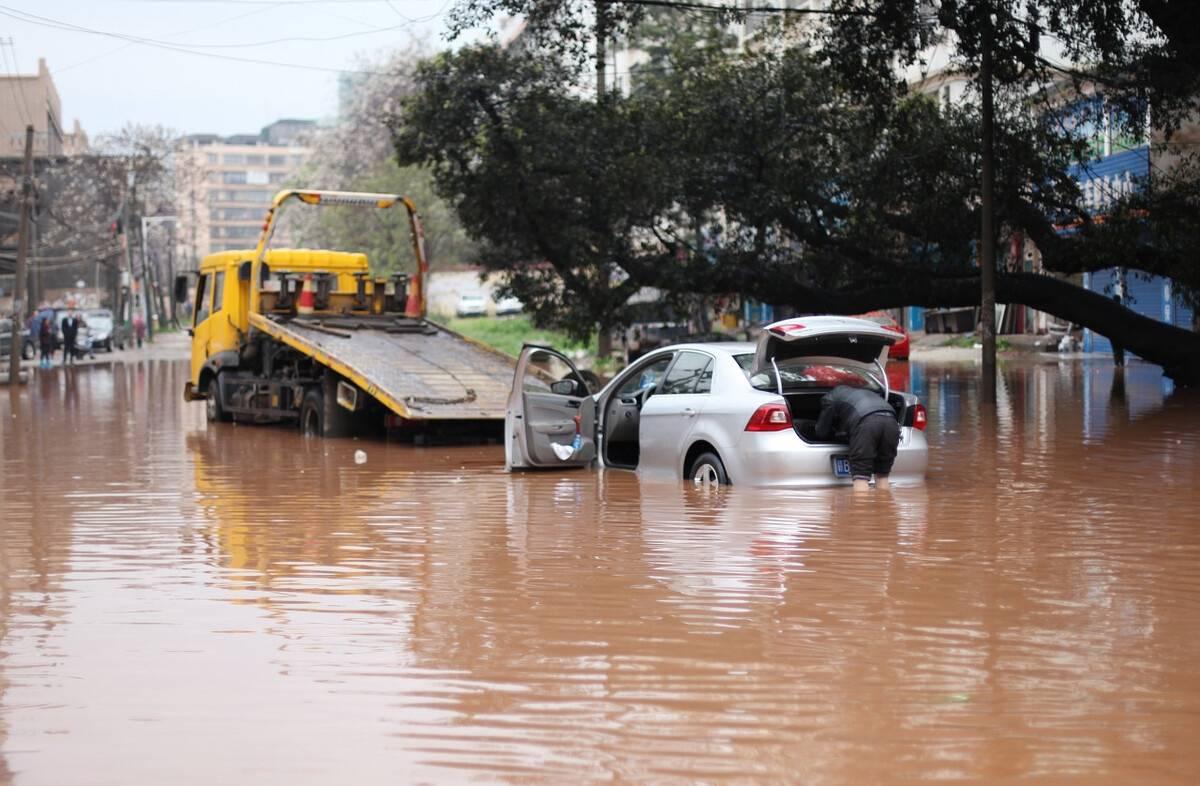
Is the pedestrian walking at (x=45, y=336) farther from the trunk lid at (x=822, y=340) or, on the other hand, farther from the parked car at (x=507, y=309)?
the trunk lid at (x=822, y=340)

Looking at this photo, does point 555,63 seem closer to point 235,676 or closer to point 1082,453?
point 1082,453

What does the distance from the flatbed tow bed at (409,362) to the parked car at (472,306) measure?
62.2 meters

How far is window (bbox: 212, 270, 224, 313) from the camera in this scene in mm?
23234

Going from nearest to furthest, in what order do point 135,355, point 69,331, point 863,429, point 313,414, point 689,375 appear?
point 863,429 < point 689,375 < point 313,414 < point 69,331 < point 135,355

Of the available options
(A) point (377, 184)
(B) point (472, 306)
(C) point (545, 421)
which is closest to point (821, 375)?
(C) point (545, 421)

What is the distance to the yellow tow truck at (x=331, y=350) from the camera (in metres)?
18.5

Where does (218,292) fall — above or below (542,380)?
above

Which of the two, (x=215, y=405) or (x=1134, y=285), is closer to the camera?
(x=215, y=405)

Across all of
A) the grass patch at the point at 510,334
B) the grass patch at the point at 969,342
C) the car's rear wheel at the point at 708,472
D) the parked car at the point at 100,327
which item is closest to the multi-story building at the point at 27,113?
the parked car at the point at 100,327

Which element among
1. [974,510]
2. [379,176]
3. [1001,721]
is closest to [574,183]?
[974,510]

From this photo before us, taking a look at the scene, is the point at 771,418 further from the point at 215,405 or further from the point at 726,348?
the point at 215,405

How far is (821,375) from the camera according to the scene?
41.2 ft

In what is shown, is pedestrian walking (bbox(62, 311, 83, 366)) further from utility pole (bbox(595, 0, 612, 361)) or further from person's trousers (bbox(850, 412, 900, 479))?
person's trousers (bbox(850, 412, 900, 479))

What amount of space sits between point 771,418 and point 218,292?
13.5 meters
